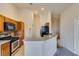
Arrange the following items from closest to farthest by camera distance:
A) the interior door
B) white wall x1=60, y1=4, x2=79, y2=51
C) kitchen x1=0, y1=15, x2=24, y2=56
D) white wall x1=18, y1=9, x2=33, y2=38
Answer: kitchen x1=0, y1=15, x2=24, y2=56
the interior door
white wall x1=60, y1=4, x2=79, y2=51
white wall x1=18, y1=9, x2=33, y2=38

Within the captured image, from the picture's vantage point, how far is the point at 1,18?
282cm

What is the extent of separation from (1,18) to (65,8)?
10.6 feet

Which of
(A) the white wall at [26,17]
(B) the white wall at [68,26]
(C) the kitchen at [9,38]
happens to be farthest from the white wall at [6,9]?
(B) the white wall at [68,26]

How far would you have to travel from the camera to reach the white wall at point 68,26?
459 centimetres

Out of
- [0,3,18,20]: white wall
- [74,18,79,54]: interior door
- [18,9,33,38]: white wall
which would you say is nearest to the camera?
[0,3,18,20]: white wall

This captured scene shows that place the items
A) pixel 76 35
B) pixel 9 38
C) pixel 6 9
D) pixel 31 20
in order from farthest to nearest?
1. pixel 31 20
2. pixel 76 35
3. pixel 6 9
4. pixel 9 38

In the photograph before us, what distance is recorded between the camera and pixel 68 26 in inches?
199

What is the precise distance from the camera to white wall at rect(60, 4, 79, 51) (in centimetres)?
459

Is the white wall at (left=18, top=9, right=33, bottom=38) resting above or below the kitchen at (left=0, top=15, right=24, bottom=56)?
above

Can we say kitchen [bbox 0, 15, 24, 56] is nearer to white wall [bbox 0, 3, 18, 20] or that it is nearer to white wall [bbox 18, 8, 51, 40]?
white wall [bbox 0, 3, 18, 20]

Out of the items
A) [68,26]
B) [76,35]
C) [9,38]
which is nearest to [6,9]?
[9,38]

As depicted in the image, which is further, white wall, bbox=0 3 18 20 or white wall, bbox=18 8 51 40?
white wall, bbox=18 8 51 40

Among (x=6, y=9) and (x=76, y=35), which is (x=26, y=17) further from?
(x=76, y=35)

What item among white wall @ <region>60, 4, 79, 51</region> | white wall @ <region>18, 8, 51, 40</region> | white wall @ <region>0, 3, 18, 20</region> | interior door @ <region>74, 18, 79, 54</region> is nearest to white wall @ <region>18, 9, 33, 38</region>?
white wall @ <region>18, 8, 51, 40</region>
